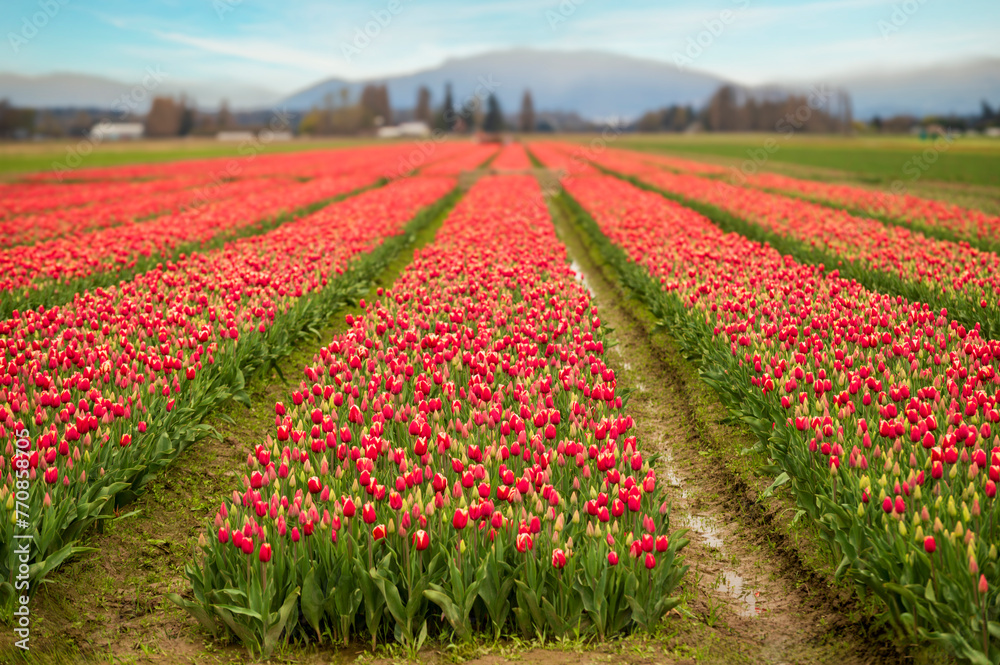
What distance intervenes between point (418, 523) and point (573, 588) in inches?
40.0

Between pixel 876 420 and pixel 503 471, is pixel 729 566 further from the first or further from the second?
pixel 503 471

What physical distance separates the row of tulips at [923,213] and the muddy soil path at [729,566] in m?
10.6

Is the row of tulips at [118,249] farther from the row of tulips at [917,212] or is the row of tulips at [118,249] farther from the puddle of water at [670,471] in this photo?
the row of tulips at [917,212]

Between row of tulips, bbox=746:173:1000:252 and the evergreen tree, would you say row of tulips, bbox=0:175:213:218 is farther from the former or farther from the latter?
the evergreen tree

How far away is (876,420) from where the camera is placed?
240 inches

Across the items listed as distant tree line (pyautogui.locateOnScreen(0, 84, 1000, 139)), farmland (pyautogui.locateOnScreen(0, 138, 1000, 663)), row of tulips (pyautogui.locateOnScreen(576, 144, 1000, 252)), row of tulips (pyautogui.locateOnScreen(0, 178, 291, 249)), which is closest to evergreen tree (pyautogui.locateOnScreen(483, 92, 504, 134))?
distant tree line (pyautogui.locateOnScreen(0, 84, 1000, 139))

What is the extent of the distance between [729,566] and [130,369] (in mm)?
5811

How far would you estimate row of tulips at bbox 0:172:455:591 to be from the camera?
5.42 metres

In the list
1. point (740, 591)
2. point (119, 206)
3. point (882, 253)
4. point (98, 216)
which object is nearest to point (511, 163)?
point (119, 206)

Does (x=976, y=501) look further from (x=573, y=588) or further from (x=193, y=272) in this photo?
(x=193, y=272)

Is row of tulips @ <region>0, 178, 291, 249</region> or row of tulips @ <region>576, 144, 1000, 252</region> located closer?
row of tulips @ <region>576, 144, 1000, 252</region>

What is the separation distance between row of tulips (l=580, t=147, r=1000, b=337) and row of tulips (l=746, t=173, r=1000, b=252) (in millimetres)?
1311

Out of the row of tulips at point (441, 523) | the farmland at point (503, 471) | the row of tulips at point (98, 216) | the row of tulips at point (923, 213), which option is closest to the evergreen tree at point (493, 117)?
the row of tulips at point (98, 216)

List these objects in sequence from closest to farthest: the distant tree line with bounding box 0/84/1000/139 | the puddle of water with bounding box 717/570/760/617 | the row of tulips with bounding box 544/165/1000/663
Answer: the row of tulips with bounding box 544/165/1000/663, the puddle of water with bounding box 717/570/760/617, the distant tree line with bounding box 0/84/1000/139
